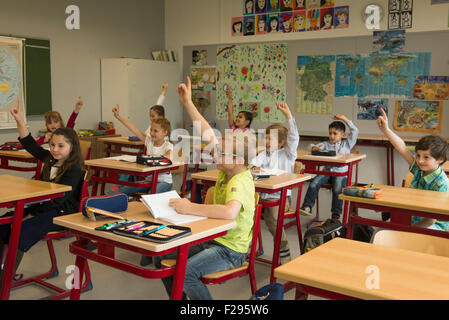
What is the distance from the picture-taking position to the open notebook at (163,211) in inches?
79.7

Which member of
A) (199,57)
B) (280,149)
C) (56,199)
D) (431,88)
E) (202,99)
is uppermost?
(199,57)

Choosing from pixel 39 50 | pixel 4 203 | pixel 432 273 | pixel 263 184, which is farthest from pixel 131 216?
pixel 39 50

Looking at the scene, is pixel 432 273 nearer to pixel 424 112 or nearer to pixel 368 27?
pixel 424 112

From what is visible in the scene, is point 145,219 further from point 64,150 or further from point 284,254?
point 284,254

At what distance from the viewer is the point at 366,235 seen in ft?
9.34

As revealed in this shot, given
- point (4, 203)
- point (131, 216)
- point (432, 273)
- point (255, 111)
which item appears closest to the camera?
point (432, 273)

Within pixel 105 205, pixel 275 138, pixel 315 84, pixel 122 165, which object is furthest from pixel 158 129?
pixel 315 84

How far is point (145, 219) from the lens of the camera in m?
2.07

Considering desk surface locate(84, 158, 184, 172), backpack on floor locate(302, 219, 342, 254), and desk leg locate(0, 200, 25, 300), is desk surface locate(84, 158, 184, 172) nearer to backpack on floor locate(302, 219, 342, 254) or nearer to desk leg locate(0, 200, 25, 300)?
desk leg locate(0, 200, 25, 300)

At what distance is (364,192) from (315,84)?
13.9 ft

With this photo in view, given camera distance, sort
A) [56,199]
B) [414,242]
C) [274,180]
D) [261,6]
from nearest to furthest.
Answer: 1. [414,242]
2. [56,199]
3. [274,180]
4. [261,6]

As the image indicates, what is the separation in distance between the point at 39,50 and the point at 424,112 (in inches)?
200

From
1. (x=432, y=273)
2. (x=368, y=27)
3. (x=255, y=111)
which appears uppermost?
A: (x=368, y=27)

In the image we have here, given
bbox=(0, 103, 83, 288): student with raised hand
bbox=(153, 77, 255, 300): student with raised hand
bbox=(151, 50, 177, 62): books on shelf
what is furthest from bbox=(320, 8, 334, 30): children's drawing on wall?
bbox=(153, 77, 255, 300): student with raised hand
